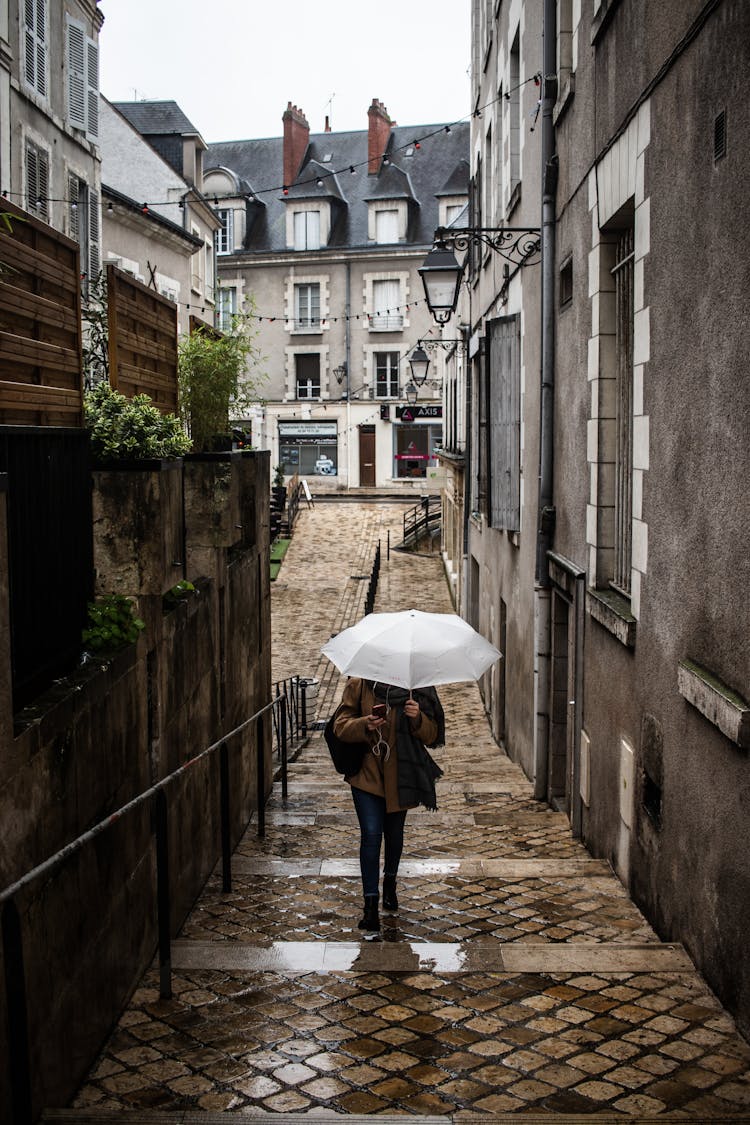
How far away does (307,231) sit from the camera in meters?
44.2

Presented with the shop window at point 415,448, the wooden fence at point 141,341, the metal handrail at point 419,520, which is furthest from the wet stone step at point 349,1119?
the shop window at point 415,448

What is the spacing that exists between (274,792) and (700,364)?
6215 millimetres

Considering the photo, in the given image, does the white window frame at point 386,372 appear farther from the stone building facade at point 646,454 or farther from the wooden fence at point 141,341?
the wooden fence at point 141,341

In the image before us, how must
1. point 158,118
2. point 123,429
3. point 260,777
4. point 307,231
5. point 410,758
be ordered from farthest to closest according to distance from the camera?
1. point 307,231
2. point 158,118
3. point 260,777
4. point 123,429
5. point 410,758

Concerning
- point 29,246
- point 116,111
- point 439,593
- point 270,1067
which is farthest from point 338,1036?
point 116,111

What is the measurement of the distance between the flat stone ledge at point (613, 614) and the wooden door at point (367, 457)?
37.8 m

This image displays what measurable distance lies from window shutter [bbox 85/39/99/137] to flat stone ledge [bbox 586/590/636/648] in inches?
550

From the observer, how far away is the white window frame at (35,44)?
15.1 meters

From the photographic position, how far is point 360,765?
5578 mm

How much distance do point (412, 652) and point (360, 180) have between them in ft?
138

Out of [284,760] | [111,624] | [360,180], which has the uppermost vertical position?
[360,180]

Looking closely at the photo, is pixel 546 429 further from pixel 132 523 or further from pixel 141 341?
pixel 132 523

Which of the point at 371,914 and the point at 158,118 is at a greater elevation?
the point at 158,118

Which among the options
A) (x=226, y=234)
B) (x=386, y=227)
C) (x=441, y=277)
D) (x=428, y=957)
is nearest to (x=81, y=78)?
(x=441, y=277)
